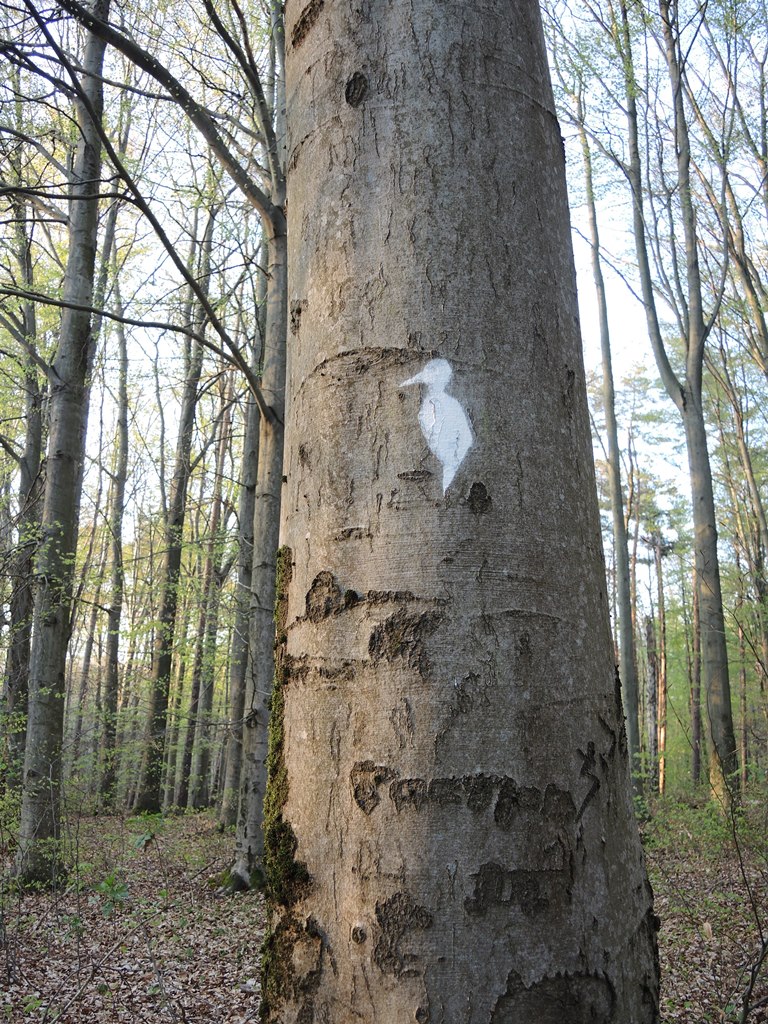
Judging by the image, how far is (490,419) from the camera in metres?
0.96

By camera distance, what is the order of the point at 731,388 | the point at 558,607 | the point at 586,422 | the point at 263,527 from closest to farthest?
the point at 558,607 < the point at 586,422 < the point at 263,527 < the point at 731,388

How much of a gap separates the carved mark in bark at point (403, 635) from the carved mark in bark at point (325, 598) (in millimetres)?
64

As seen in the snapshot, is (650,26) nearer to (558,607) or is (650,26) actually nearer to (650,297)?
(650,297)

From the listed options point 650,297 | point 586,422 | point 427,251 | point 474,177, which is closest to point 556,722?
point 586,422

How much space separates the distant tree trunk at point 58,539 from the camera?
709 cm

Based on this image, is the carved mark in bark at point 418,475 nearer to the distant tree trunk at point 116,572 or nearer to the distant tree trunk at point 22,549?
the distant tree trunk at point 22,549

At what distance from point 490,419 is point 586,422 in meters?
0.22

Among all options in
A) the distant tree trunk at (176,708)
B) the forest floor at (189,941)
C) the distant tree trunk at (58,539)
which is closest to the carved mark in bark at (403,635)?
the forest floor at (189,941)

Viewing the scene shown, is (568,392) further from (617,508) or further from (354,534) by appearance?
(617,508)

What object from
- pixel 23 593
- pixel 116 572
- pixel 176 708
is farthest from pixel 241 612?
pixel 176 708

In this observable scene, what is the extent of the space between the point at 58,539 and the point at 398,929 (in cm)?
778

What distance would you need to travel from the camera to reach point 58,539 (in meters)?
7.77

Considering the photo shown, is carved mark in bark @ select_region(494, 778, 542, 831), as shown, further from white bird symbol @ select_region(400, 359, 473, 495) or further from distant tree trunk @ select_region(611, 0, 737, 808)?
distant tree trunk @ select_region(611, 0, 737, 808)

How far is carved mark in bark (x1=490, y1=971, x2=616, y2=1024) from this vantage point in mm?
793
